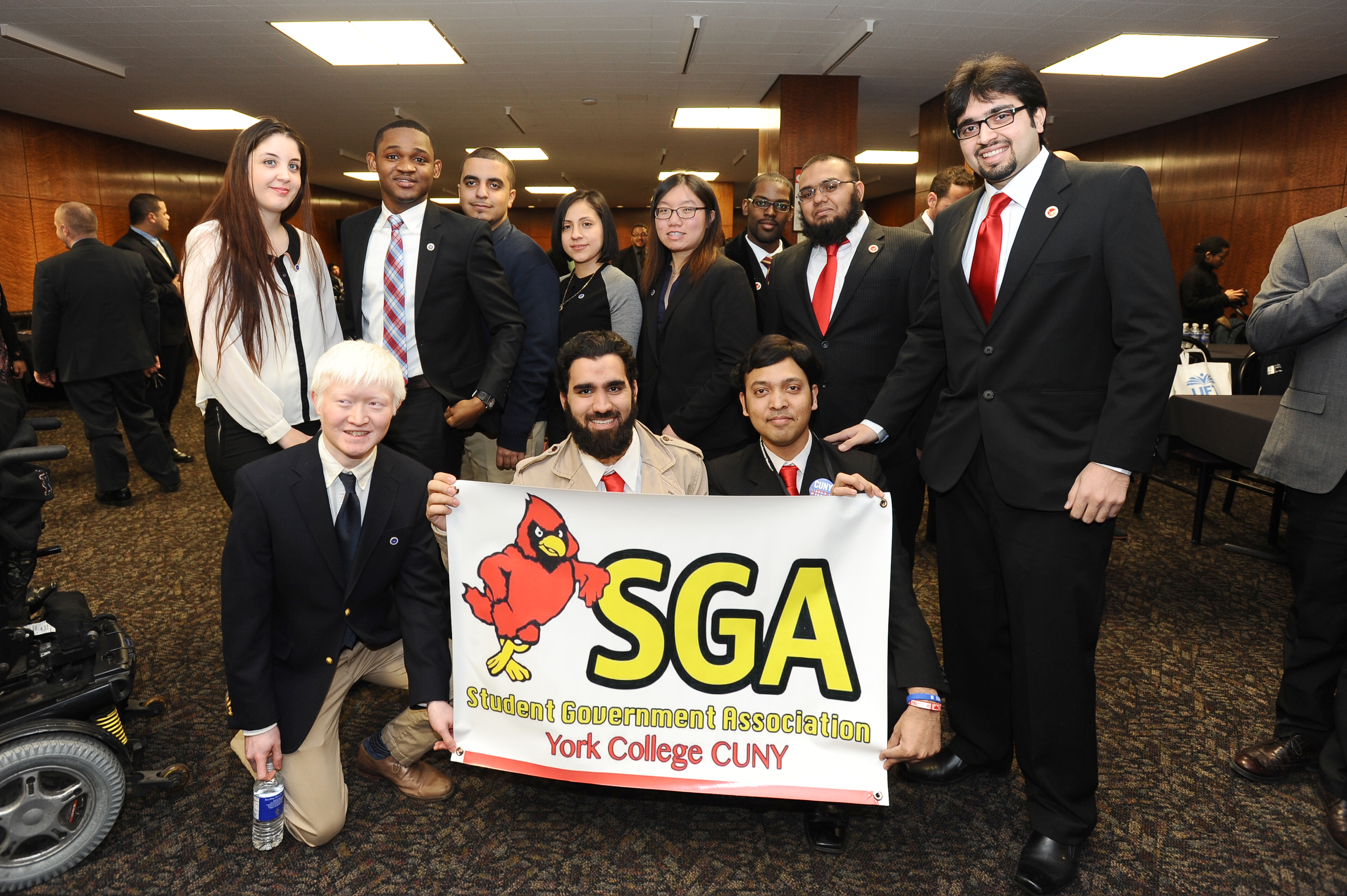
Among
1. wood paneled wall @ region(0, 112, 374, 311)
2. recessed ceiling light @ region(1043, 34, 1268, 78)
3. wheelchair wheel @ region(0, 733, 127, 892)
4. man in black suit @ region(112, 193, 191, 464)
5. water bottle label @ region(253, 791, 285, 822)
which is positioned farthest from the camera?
wood paneled wall @ region(0, 112, 374, 311)

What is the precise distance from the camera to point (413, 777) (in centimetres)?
216

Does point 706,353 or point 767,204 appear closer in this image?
point 706,353

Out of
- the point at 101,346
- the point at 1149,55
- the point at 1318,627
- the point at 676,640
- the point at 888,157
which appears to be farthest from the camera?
the point at 888,157

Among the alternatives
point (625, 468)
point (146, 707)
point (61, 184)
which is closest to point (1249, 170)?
point (625, 468)

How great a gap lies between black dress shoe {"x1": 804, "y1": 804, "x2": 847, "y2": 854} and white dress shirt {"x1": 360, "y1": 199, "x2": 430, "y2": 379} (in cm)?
171

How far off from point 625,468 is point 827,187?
4.01 ft

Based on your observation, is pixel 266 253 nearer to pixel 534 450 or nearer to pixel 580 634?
pixel 580 634

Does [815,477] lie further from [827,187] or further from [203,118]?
[203,118]

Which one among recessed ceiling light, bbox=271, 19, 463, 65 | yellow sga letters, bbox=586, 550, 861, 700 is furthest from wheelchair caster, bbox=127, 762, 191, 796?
recessed ceiling light, bbox=271, 19, 463, 65

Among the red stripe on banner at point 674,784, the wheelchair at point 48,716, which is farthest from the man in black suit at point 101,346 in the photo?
the red stripe on banner at point 674,784

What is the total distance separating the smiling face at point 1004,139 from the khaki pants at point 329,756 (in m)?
1.93

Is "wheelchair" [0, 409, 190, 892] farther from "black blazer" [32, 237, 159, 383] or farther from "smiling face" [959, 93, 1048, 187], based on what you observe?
"black blazer" [32, 237, 159, 383]

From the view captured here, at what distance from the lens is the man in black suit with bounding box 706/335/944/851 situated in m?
1.77

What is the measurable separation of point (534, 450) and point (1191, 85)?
318 inches
